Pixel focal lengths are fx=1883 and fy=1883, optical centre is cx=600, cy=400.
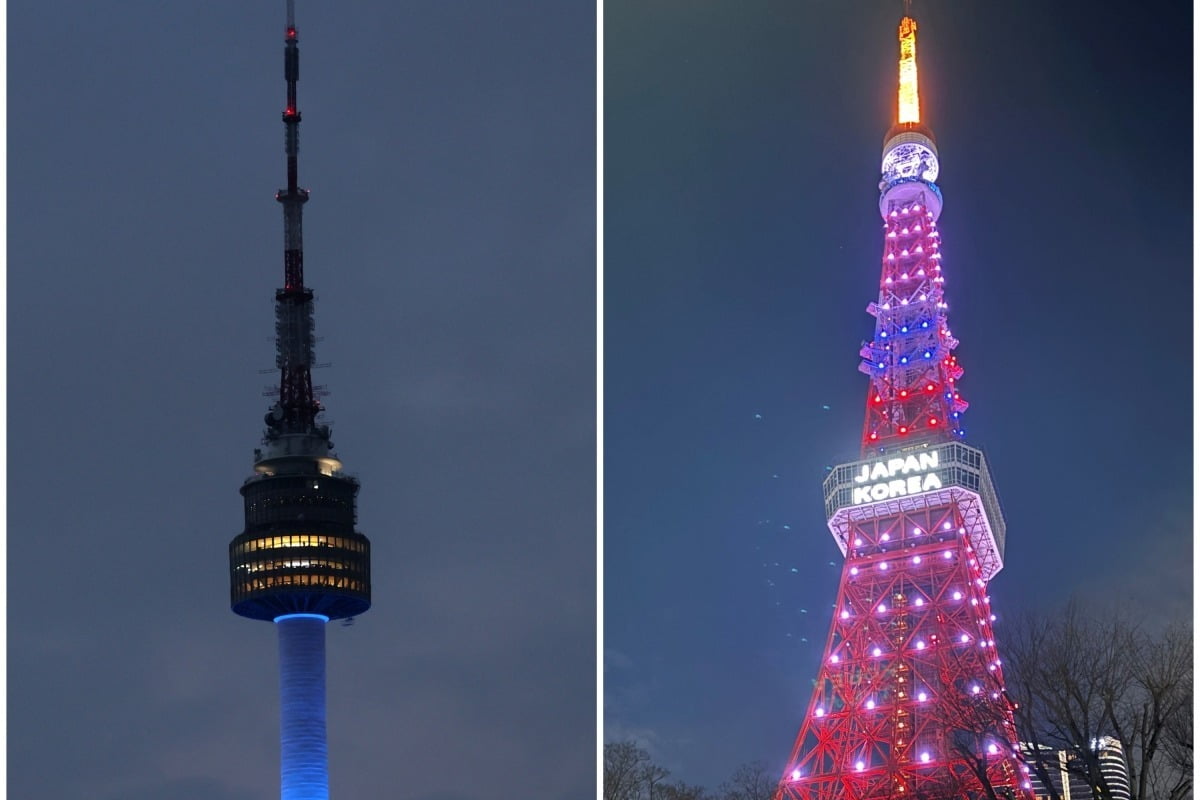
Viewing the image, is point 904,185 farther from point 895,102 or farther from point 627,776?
point 627,776

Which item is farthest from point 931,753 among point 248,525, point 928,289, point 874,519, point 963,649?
point 248,525

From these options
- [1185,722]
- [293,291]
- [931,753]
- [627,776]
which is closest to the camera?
[1185,722]

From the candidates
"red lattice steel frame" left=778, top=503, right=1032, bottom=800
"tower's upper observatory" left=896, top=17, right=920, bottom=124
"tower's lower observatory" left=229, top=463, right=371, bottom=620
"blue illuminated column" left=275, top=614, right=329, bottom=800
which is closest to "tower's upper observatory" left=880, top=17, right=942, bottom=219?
"tower's upper observatory" left=896, top=17, right=920, bottom=124

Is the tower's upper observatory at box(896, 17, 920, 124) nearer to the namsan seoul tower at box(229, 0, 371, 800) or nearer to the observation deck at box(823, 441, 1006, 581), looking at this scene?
the observation deck at box(823, 441, 1006, 581)

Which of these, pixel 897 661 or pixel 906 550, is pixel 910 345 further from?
pixel 897 661

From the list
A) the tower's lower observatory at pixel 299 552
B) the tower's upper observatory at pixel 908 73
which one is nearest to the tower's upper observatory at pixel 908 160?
the tower's upper observatory at pixel 908 73

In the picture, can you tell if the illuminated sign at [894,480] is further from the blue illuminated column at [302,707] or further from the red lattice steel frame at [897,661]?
the blue illuminated column at [302,707]
